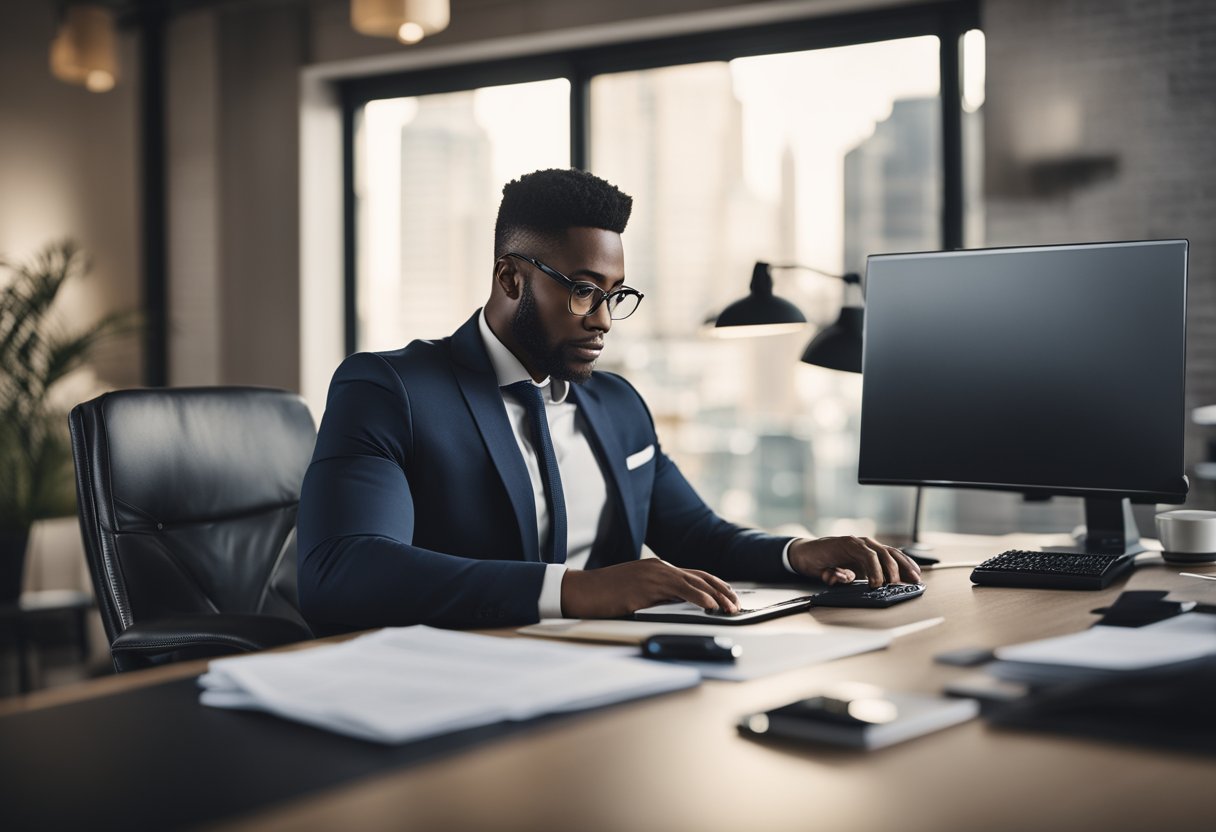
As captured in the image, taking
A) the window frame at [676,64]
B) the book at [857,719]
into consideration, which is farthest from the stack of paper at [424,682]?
the window frame at [676,64]

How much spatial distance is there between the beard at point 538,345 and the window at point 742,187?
84.9 inches

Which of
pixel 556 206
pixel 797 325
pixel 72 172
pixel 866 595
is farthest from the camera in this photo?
pixel 72 172

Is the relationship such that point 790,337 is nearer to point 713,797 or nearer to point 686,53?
point 686,53

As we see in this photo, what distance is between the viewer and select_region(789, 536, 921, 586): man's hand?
1.68 m

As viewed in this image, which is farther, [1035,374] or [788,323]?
[788,323]

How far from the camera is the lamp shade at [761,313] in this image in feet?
7.72

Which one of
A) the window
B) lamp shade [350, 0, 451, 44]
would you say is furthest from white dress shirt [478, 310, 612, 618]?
the window

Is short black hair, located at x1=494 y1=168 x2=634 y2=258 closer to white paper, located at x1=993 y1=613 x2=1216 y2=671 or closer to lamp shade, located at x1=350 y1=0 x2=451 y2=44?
white paper, located at x1=993 y1=613 x2=1216 y2=671

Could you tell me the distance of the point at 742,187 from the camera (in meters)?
4.52

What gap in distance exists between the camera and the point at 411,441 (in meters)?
1.74

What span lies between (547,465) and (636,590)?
19.1 inches

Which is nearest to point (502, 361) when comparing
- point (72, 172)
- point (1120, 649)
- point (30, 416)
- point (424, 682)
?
point (424, 682)

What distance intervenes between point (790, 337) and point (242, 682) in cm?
363

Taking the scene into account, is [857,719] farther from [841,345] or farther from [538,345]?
[841,345]
